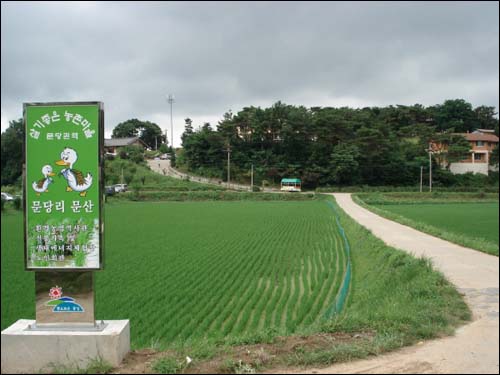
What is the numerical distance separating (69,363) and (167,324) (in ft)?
9.27

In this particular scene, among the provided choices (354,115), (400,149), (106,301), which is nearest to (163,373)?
(106,301)

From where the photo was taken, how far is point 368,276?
31.1ft

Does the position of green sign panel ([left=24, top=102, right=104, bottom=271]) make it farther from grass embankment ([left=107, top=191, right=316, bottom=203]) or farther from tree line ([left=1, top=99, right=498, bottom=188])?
grass embankment ([left=107, top=191, right=316, bottom=203])

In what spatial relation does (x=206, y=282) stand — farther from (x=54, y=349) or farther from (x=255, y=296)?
(x=54, y=349)

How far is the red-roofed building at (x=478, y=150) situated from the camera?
38.1 metres

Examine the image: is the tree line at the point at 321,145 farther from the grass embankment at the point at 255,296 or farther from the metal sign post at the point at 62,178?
the metal sign post at the point at 62,178

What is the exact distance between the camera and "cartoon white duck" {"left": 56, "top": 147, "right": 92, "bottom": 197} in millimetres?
3197

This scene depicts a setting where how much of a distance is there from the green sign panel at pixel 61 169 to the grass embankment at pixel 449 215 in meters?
9.90

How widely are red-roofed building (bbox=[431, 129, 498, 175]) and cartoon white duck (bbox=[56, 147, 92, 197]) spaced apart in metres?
40.9

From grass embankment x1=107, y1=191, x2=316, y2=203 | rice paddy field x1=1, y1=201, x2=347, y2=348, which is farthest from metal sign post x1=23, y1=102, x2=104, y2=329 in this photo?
grass embankment x1=107, y1=191, x2=316, y2=203

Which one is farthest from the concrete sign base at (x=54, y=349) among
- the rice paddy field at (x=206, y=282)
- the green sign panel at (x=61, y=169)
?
the rice paddy field at (x=206, y=282)

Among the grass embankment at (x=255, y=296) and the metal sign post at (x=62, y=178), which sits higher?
the metal sign post at (x=62, y=178)

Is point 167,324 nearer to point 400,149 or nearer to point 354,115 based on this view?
point 354,115

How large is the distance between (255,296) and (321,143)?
87.2 ft
